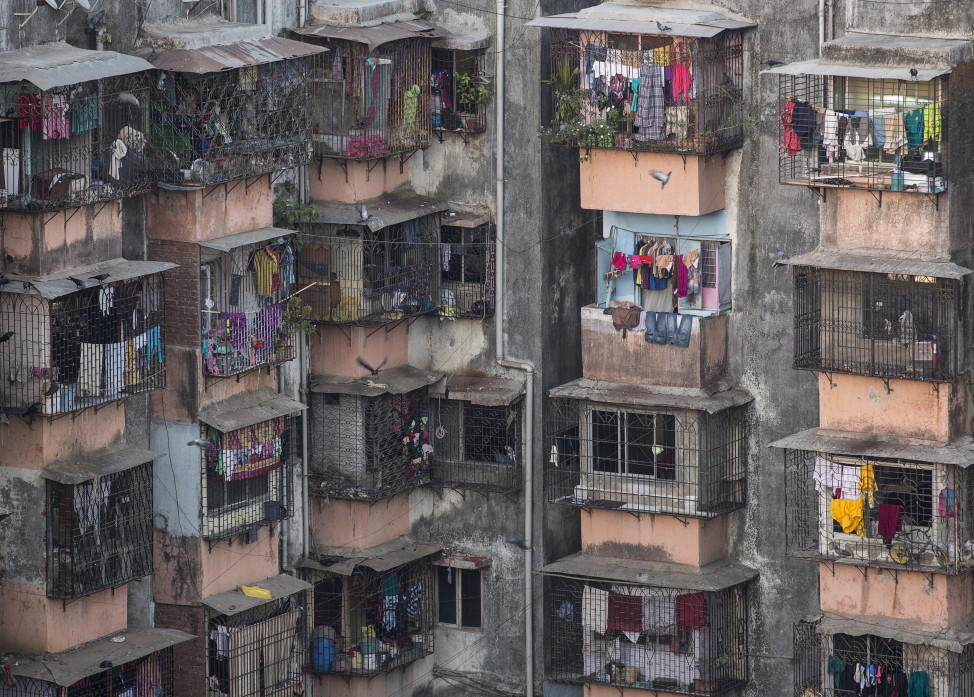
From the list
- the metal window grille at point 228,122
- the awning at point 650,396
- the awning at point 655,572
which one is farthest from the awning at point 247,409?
the awning at point 655,572

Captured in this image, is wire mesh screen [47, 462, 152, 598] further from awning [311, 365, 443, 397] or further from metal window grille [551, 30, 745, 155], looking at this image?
metal window grille [551, 30, 745, 155]

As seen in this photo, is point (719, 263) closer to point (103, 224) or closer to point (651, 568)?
point (651, 568)

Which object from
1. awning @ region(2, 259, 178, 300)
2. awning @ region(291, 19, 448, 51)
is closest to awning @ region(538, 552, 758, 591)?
awning @ region(2, 259, 178, 300)

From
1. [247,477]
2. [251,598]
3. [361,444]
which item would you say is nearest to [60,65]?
[247,477]

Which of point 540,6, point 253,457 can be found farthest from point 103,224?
point 540,6

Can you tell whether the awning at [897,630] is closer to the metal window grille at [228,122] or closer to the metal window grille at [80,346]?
the metal window grille at [228,122]

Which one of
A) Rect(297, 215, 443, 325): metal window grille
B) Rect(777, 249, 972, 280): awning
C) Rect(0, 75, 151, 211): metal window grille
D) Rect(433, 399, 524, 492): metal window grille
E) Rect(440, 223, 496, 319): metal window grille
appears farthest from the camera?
Rect(433, 399, 524, 492): metal window grille

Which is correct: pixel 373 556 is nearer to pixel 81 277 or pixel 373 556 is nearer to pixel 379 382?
pixel 379 382
